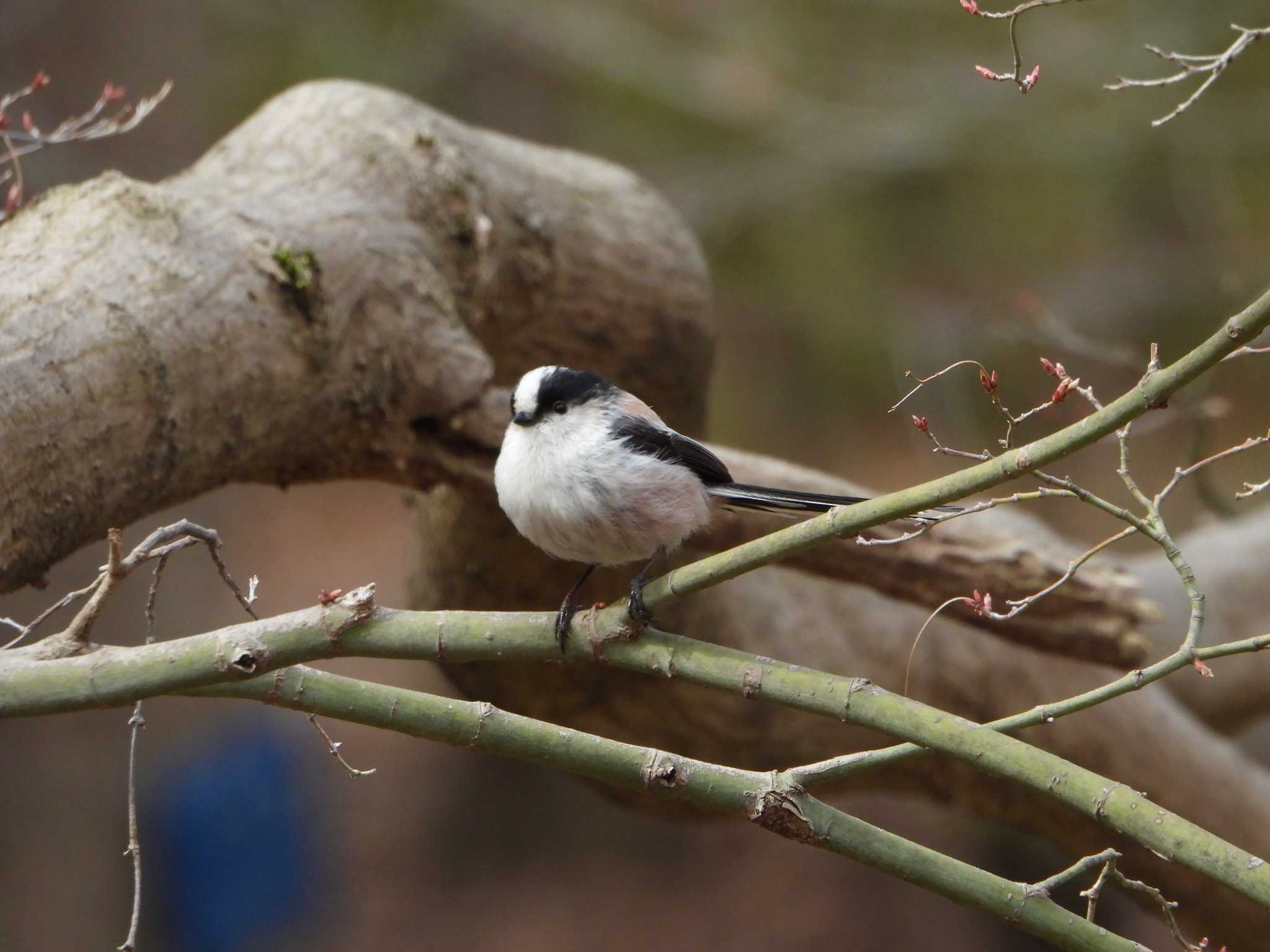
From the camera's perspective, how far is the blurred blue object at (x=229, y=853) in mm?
6406

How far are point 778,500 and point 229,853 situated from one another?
5.51m

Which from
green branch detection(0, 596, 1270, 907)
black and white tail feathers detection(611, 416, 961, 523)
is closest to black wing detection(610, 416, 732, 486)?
black and white tail feathers detection(611, 416, 961, 523)

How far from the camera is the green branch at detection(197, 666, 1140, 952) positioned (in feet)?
5.22

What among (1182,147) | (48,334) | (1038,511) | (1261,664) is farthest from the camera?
(1038,511)

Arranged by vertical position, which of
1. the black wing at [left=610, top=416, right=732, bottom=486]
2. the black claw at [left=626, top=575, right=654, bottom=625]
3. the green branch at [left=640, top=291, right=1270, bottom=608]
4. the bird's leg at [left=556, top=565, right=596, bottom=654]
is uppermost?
the green branch at [left=640, top=291, right=1270, bottom=608]

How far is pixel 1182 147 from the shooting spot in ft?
21.5

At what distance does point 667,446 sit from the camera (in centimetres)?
218

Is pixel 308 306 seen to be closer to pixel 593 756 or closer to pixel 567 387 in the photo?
pixel 567 387

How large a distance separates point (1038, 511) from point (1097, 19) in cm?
292

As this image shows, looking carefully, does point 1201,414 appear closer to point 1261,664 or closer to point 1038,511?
point 1261,664

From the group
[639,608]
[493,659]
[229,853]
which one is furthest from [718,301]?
[493,659]

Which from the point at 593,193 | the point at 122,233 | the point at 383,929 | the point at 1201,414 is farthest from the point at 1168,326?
the point at 122,233

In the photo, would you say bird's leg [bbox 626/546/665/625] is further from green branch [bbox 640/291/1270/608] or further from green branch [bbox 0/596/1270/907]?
A: green branch [bbox 640/291/1270/608]

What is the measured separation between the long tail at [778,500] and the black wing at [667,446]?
3 centimetres
